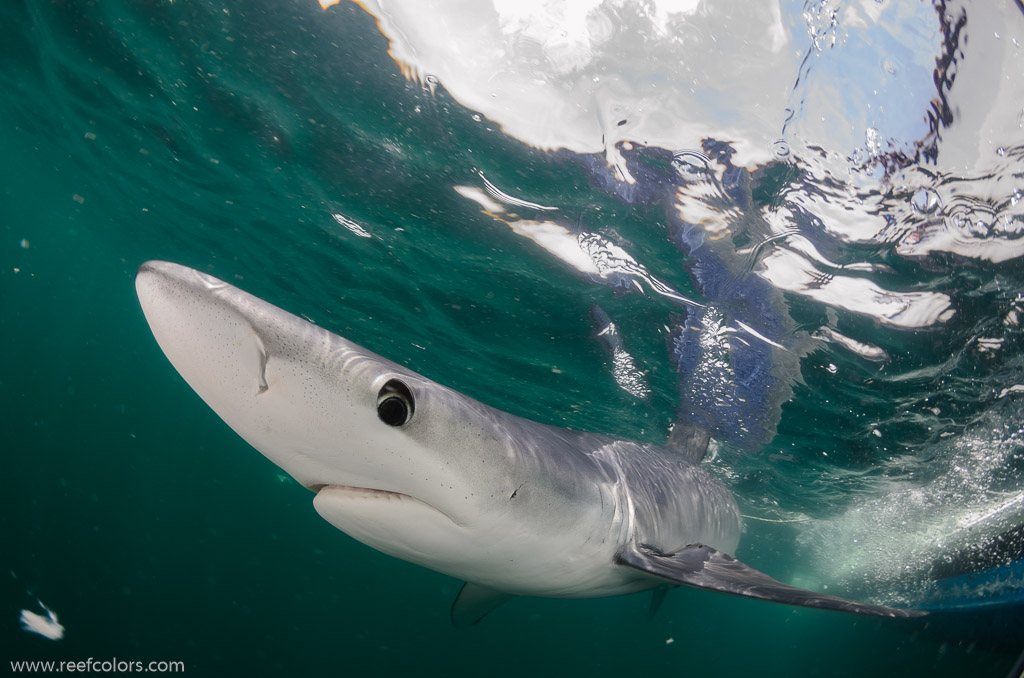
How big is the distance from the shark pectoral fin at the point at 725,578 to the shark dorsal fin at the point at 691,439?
27.0 ft

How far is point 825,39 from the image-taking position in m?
3.64

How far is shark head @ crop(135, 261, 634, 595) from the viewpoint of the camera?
1520 millimetres

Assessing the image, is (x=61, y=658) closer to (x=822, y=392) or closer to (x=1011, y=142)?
(x=822, y=392)

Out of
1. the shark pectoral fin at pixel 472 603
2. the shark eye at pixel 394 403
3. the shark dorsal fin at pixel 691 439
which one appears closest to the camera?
the shark eye at pixel 394 403

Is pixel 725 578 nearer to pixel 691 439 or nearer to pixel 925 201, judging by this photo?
pixel 925 201

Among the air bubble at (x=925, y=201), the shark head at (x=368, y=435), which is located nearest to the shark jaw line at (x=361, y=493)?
the shark head at (x=368, y=435)

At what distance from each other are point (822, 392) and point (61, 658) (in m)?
21.7

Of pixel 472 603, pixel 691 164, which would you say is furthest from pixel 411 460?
pixel 691 164

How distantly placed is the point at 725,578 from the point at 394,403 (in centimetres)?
259

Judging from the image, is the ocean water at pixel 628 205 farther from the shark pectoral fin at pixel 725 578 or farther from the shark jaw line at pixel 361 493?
the shark jaw line at pixel 361 493

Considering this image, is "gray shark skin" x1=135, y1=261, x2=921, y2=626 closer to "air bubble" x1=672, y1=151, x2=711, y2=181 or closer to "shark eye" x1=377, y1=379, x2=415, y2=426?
"shark eye" x1=377, y1=379, x2=415, y2=426

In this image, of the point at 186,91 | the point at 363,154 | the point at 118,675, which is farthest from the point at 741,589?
the point at 118,675

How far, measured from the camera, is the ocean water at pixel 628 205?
4.04m

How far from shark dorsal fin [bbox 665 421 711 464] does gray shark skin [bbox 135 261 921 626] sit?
8.72 meters
